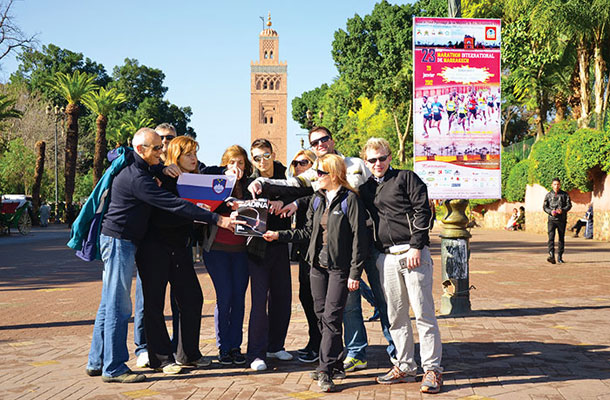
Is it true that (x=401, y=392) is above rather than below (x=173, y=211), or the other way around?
below

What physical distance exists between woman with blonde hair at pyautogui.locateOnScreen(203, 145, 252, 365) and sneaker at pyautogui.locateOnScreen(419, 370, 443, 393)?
5.42 ft

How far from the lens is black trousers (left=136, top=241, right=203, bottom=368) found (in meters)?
5.39

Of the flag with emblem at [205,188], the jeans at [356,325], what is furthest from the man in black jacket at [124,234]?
the jeans at [356,325]

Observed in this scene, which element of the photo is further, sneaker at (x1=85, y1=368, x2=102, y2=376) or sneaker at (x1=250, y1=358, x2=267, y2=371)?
sneaker at (x1=250, y1=358, x2=267, y2=371)

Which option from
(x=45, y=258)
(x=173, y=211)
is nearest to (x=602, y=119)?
(x=45, y=258)

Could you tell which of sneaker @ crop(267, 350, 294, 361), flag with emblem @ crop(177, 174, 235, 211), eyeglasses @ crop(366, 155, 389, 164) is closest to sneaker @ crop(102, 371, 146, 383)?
sneaker @ crop(267, 350, 294, 361)

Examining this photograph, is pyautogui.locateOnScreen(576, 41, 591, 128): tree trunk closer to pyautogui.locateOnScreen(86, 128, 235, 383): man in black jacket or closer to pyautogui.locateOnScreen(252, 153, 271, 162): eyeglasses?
pyautogui.locateOnScreen(252, 153, 271, 162): eyeglasses

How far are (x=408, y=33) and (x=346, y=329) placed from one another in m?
44.0

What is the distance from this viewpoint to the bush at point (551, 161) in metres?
25.9

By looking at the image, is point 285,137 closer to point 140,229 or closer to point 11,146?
point 11,146

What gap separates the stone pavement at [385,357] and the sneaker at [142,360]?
0.13 metres

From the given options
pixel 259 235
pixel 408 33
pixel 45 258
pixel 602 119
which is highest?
pixel 408 33

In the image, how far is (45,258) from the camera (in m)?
18.0

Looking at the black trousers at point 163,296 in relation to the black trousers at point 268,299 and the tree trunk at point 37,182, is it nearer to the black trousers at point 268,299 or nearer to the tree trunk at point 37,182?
the black trousers at point 268,299
